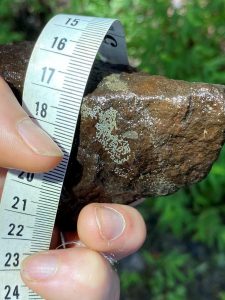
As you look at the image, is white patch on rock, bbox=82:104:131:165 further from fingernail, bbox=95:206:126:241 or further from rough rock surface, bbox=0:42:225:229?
fingernail, bbox=95:206:126:241

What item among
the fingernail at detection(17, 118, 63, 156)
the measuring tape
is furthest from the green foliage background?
the fingernail at detection(17, 118, 63, 156)

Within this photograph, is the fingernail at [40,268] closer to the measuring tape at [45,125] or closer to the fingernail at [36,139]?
the measuring tape at [45,125]

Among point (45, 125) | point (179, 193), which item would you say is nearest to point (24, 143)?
point (45, 125)

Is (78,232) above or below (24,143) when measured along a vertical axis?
below

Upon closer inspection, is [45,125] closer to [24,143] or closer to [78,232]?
[24,143]

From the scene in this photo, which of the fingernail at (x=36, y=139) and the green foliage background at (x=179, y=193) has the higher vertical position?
the fingernail at (x=36, y=139)

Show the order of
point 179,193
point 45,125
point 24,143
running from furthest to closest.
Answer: point 179,193, point 45,125, point 24,143

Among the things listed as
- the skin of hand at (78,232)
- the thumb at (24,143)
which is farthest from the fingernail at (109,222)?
the thumb at (24,143)

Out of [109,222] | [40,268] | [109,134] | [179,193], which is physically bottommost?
[179,193]
